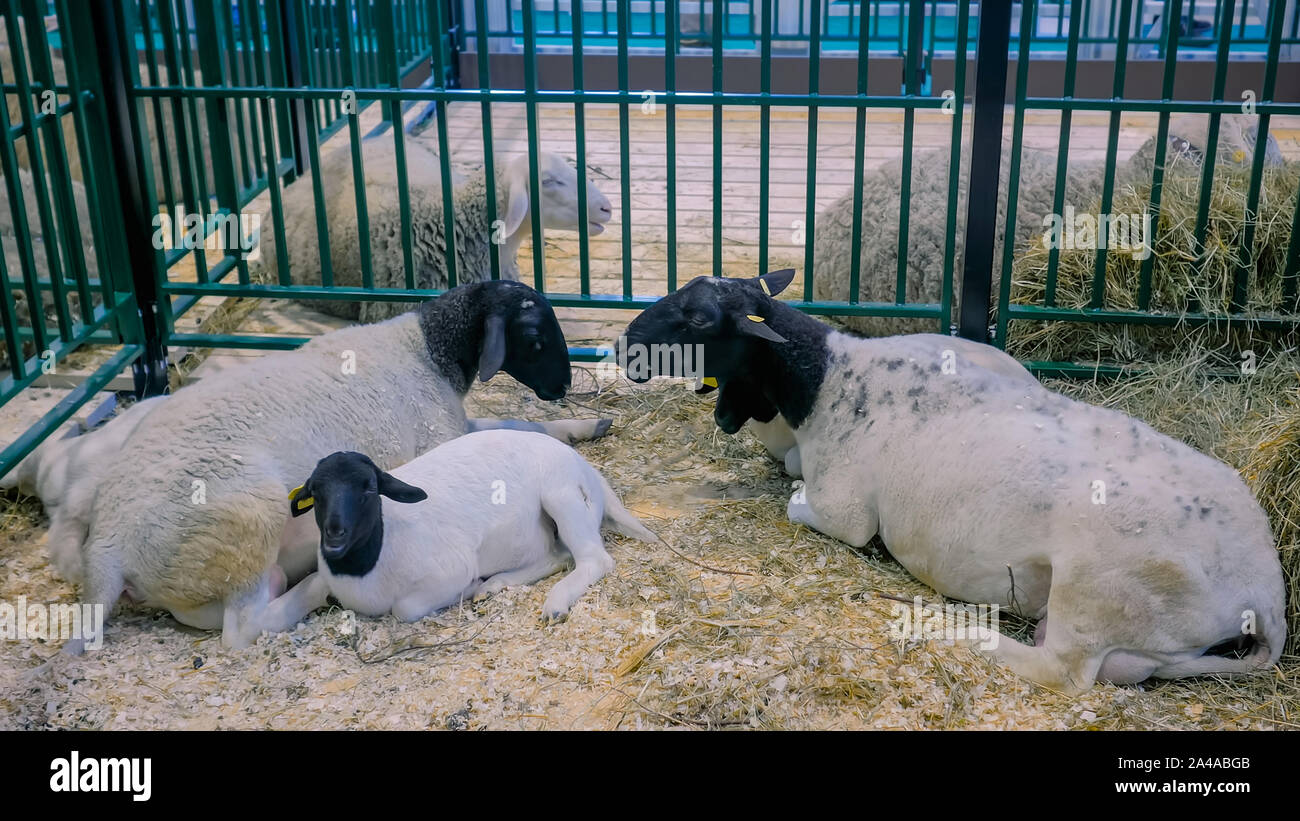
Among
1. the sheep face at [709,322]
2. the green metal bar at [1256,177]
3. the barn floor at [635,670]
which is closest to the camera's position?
the barn floor at [635,670]

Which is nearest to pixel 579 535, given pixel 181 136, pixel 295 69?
pixel 181 136

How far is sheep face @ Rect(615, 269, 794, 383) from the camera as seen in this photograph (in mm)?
5203

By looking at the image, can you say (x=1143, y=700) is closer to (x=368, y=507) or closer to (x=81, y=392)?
(x=368, y=507)

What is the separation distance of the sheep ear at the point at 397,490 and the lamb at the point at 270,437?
566 mm

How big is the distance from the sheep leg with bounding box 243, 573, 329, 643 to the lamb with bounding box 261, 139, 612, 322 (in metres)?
2.57

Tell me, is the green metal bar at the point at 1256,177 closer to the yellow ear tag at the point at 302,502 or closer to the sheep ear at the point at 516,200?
the sheep ear at the point at 516,200

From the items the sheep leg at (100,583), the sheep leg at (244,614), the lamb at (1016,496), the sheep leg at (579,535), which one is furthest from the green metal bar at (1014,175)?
the sheep leg at (100,583)

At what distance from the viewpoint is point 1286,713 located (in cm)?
403

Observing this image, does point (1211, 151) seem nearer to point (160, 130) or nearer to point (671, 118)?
point (671, 118)

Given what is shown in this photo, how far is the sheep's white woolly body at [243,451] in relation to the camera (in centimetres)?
457

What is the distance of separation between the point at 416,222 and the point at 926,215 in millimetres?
2812

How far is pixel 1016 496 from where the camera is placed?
4.44m

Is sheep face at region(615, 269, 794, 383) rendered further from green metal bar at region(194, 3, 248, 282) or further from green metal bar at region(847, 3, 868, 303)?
green metal bar at region(194, 3, 248, 282)

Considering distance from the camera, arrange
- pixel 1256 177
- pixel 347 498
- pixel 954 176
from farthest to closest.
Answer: pixel 954 176 < pixel 1256 177 < pixel 347 498
